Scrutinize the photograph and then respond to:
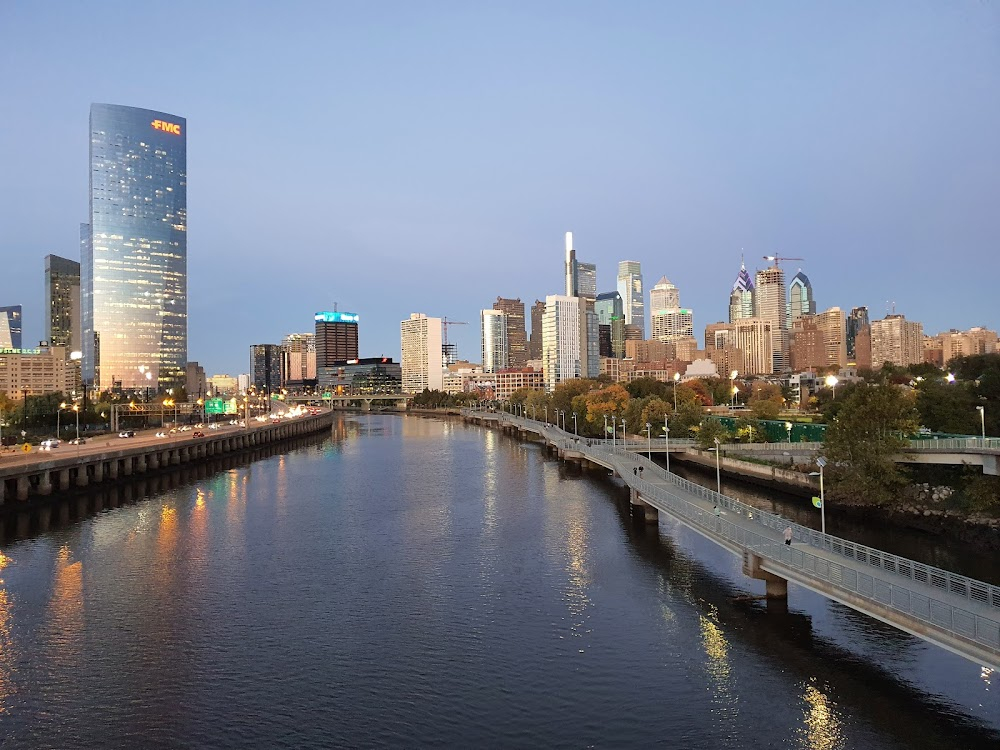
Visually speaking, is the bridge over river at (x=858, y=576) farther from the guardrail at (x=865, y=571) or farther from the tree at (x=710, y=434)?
the tree at (x=710, y=434)

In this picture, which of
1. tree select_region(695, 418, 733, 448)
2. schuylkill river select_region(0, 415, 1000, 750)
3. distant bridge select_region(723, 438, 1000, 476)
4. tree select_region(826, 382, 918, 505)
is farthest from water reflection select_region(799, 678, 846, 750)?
tree select_region(695, 418, 733, 448)

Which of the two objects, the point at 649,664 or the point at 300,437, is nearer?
the point at 649,664

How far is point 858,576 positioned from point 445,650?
1593 centimetres

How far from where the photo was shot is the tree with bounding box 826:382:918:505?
2167 inches

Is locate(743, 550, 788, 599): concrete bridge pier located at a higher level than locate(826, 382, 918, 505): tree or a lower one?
lower

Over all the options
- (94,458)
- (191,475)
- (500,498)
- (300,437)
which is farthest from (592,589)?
(300,437)

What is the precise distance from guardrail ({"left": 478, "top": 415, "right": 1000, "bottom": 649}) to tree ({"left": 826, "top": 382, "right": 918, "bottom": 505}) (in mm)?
15799

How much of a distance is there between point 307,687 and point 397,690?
3.30 m

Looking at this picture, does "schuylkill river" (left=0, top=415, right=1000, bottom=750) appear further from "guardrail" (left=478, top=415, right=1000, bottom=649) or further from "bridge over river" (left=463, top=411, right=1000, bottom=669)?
"guardrail" (left=478, top=415, right=1000, bottom=649)

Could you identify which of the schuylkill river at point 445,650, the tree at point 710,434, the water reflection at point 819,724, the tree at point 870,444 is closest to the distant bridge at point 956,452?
the tree at point 870,444

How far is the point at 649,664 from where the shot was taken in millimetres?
28188

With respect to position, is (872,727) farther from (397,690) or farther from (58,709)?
(58,709)

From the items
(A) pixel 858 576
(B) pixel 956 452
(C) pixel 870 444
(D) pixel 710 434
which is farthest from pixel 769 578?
(D) pixel 710 434

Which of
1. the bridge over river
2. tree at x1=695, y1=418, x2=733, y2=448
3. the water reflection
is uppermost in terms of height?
tree at x1=695, y1=418, x2=733, y2=448
